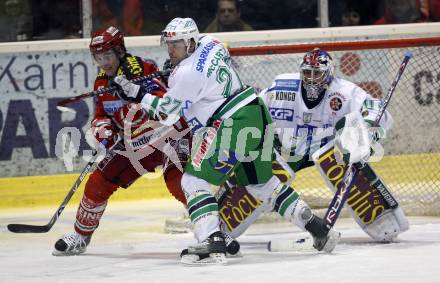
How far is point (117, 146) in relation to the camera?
6.01 m

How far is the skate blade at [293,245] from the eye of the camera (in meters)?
5.71

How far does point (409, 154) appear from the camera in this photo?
8047 mm

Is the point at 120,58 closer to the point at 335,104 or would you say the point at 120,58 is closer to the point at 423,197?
the point at 335,104

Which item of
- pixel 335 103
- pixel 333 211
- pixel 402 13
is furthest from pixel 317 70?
pixel 402 13

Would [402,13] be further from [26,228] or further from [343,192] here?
[26,228]

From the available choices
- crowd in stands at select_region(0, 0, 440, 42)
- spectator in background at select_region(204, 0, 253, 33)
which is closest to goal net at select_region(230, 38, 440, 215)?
crowd in stands at select_region(0, 0, 440, 42)

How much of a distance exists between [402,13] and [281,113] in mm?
2749

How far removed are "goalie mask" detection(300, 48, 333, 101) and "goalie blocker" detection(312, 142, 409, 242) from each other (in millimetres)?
322

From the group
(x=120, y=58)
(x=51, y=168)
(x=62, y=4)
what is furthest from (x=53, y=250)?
(x=62, y=4)

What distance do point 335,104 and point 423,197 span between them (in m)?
1.48

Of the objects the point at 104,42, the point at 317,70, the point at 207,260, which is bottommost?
the point at 207,260

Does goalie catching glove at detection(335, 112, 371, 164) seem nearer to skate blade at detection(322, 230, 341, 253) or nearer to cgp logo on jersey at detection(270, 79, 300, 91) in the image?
cgp logo on jersey at detection(270, 79, 300, 91)

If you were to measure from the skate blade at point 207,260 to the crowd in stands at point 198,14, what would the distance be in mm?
3505

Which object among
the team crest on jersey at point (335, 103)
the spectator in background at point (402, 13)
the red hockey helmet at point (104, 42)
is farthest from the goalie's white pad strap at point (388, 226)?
the spectator in background at point (402, 13)
